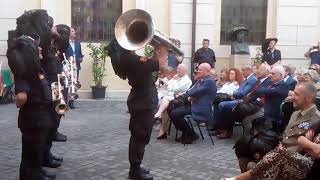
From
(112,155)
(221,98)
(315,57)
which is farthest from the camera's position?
(315,57)

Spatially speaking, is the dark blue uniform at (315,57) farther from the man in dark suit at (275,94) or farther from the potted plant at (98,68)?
the potted plant at (98,68)

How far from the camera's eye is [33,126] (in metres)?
5.12

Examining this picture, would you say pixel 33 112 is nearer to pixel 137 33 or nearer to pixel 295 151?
pixel 137 33

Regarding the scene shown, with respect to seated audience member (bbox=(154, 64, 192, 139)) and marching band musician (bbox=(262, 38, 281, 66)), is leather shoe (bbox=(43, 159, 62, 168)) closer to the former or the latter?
seated audience member (bbox=(154, 64, 192, 139))

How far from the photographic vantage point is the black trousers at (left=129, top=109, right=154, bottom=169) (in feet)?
18.6

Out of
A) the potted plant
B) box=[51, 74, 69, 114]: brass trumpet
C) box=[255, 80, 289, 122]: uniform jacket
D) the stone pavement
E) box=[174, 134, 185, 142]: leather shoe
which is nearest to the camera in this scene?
box=[51, 74, 69, 114]: brass trumpet

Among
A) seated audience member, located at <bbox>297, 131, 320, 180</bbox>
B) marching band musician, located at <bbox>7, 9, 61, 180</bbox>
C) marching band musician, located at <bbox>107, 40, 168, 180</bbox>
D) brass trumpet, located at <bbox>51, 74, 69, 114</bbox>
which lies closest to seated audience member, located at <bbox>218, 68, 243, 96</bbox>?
marching band musician, located at <bbox>107, 40, 168, 180</bbox>

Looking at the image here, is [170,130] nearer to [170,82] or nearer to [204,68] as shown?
[170,82]

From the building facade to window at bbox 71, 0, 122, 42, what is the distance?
0.18ft

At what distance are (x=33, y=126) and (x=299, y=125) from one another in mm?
2708

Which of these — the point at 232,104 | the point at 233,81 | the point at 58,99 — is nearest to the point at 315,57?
the point at 233,81

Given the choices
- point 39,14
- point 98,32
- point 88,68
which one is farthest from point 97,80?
point 39,14

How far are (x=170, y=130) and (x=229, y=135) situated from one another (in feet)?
3.42

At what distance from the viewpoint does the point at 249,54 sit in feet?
44.1
